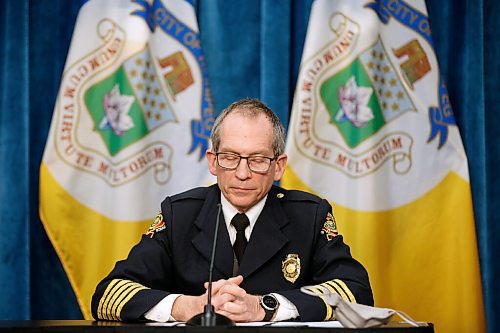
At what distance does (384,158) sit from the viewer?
401 centimetres

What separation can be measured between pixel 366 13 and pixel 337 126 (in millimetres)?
586

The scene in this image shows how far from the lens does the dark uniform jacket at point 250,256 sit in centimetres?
264

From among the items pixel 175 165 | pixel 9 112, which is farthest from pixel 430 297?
pixel 9 112

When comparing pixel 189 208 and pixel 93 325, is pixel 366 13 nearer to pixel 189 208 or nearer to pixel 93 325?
pixel 189 208

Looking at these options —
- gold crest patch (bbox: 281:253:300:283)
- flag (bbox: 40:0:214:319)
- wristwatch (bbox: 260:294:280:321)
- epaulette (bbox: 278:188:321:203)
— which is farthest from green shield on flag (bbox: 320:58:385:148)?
wristwatch (bbox: 260:294:280:321)

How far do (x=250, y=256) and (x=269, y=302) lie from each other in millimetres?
339

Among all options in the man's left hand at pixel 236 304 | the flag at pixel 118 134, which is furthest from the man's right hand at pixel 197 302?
the flag at pixel 118 134

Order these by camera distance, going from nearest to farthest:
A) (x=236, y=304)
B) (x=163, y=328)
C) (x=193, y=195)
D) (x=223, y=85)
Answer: (x=163, y=328), (x=236, y=304), (x=193, y=195), (x=223, y=85)

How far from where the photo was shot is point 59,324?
→ 2.02 m

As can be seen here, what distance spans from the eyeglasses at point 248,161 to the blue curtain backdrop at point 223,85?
1.38 m

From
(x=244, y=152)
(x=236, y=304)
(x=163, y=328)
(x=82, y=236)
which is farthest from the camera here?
(x=82, y=236)

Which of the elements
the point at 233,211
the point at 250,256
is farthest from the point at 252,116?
the point at 250,256

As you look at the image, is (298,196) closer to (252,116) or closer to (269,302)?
(252,116)

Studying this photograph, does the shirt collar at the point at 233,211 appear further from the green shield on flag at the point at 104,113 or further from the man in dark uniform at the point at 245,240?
the green shield on flag at the point at 104,113
